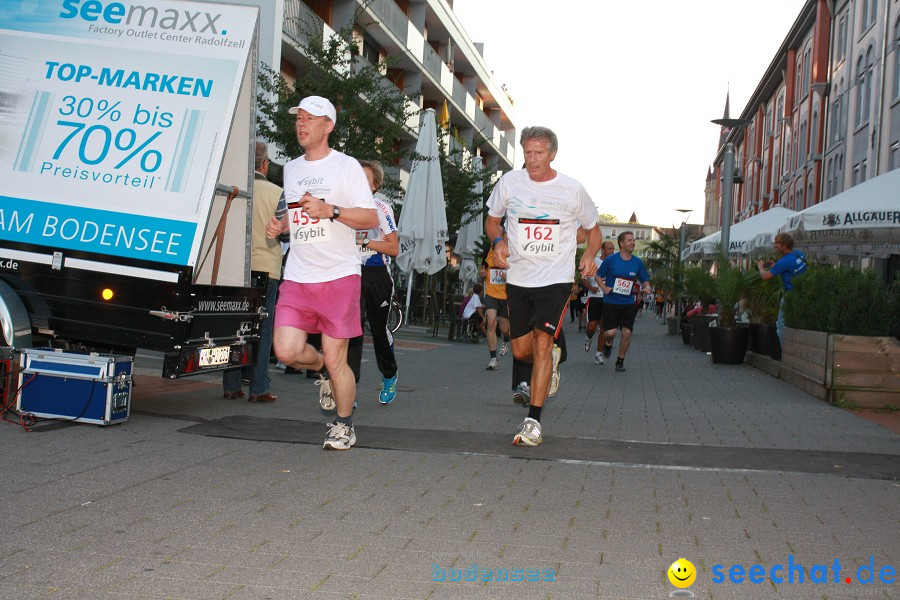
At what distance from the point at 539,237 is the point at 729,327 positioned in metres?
10.7

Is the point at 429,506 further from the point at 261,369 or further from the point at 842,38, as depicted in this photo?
the point at 842,38

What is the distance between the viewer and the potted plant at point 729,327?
55.0 feet

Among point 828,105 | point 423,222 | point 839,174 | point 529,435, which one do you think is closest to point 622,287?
point 423,222

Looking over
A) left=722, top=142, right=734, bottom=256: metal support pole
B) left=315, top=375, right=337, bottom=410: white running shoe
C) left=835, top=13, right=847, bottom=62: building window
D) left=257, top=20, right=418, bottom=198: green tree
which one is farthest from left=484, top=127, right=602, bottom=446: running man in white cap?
left=835, top=13, right=847, bottom=62: building window

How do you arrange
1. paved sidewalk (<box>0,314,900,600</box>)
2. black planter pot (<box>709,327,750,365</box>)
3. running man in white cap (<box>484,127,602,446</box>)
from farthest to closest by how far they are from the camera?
black planter pot (<box>709,327,750,365</box>)
running man in white cap (<box>484,127,602,446</box>)
paved sidewalk (<box>0,314,900,600</box>)

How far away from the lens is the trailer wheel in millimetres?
7086

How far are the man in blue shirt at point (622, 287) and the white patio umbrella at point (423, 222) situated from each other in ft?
19.8

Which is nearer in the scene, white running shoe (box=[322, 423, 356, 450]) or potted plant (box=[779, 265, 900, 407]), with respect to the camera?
white running shoe (box=[322, 423, 356, 450])

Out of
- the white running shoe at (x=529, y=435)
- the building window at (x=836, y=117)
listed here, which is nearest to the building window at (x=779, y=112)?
the building window at (x=836, y=117)

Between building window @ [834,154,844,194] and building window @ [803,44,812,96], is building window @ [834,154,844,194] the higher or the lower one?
the lower one

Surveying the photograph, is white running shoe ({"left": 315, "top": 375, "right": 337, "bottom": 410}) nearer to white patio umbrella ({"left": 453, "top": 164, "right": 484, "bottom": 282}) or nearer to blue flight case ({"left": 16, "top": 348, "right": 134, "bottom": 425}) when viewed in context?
blue flight case ({"left": 16, "top": 348, "right": 134, "bottom": 425})

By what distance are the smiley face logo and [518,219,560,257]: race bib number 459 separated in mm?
3577

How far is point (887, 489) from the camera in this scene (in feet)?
18.5

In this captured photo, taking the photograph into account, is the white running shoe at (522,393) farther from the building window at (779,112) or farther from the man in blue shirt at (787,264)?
the building window at (779,112)
